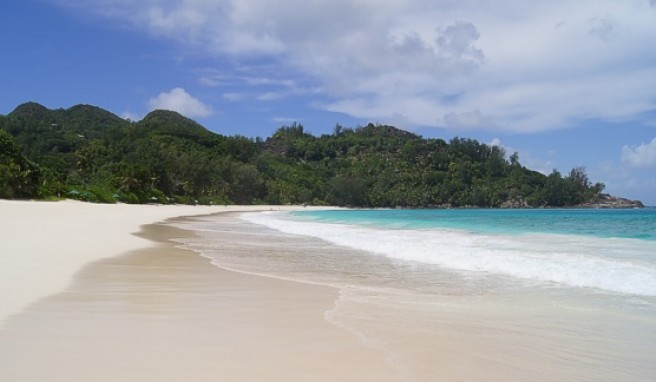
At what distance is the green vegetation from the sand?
134 ft

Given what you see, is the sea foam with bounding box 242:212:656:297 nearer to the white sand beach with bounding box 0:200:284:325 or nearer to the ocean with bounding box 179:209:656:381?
the ocean with bounding box 179:209:656:381

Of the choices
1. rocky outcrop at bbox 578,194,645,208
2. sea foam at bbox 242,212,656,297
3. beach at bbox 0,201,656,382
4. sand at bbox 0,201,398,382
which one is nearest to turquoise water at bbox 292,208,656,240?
sea foam at bbox 242,212,656,297

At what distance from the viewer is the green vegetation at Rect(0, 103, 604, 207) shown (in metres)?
69.4

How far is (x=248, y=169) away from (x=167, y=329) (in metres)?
106

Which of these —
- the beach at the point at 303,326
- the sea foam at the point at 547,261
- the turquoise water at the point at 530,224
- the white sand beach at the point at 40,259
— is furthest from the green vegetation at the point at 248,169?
the beach at the point at 303,326

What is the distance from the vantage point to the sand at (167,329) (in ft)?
12.9

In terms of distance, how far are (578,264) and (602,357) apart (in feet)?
21.2

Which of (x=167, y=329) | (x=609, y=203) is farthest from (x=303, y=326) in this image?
(x=609, y=203)

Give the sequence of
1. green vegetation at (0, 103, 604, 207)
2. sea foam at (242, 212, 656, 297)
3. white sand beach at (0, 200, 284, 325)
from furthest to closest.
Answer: green vegetation at (0, 103, 604, 207) < sea foam at (242, 212, 656, 297) < white sand beach at (0, 200, 284, 325)

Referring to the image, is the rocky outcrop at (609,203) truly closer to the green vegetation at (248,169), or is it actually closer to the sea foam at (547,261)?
the green vegetation at (248,169)

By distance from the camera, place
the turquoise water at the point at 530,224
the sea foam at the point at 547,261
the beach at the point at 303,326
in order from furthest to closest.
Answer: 1. the turquoise water at the point at 530,224
2. the sea foam at the point at 547,261
3. the beach at the point at 303,326

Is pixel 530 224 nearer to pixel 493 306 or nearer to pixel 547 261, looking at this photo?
pixel 547 261

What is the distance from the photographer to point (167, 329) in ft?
16.9

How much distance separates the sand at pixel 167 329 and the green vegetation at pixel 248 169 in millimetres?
40842
